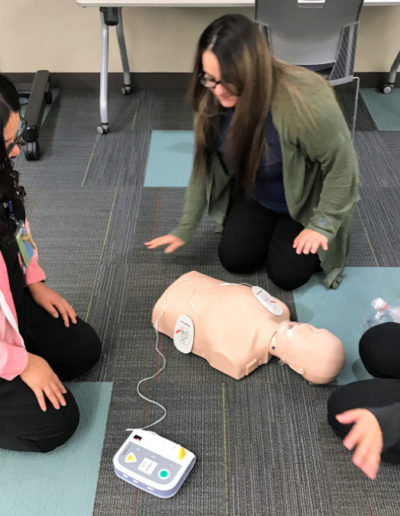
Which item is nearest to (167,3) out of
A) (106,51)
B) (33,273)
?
(106,51)

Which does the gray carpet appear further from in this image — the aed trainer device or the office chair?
the office chair

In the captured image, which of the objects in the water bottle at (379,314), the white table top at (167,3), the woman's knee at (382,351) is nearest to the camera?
the woman's knee at (382,351)

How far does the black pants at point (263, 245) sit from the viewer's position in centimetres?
171

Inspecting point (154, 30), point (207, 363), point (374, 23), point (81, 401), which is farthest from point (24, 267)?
point (374, 23)

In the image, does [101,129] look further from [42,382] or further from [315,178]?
[42,382]

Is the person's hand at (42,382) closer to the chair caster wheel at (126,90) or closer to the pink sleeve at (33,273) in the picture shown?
the pink sleeve at (33,273)

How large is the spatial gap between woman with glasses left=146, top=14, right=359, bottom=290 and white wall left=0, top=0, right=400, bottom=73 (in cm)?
136

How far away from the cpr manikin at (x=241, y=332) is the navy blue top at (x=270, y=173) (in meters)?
0.34

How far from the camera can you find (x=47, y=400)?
→ 1283mm

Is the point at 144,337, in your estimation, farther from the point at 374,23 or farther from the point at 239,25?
the point at 374,23

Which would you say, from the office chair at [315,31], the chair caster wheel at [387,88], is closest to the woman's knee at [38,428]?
the office chair at [315,31]

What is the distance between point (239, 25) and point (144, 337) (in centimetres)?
95

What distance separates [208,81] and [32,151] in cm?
131

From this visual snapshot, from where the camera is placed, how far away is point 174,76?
113 inches
